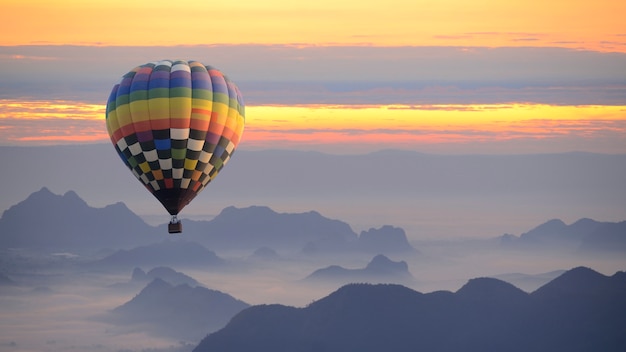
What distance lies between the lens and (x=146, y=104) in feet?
395

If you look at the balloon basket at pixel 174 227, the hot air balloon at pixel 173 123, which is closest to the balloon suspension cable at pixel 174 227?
the balloon basket at pixel 174 227

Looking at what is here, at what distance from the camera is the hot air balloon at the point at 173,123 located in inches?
4744

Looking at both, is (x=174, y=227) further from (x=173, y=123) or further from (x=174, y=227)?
(x=173, y=123)

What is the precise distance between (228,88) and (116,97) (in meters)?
10.5

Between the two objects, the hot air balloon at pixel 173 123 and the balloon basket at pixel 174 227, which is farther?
the hot air balloon at pixel 173 123

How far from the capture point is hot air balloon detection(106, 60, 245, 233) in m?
120

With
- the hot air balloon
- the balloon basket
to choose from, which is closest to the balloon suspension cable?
the balloon basket

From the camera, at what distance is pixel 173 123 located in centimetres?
12044

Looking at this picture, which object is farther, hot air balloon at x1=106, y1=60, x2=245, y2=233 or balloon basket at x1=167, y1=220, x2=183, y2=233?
hot air balloon at x1=106, y1=60, x2=245, y2=233

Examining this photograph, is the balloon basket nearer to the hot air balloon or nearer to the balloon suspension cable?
the balloon suspension cable

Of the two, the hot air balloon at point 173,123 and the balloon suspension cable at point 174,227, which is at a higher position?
the hot air balloon at point 173,123

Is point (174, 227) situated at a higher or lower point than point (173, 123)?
lower

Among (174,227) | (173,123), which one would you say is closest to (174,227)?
(174,227)

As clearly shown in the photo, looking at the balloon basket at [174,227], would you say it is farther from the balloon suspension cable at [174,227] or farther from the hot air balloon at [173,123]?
the hot air balloon at [173,123]
